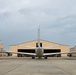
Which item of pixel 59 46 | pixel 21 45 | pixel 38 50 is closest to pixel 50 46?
pixel 59 46

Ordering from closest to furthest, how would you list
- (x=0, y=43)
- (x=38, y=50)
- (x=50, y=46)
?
(x=38, y=50) < (x=50, y=46) < (x=0, y=43)

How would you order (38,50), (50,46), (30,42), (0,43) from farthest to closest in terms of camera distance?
1. (0,43)
2. (30,42)
3. (50,46)
4. (38,50)

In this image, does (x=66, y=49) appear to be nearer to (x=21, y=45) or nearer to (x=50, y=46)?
(x=50, y=46)

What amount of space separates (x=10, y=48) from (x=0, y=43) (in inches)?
1782

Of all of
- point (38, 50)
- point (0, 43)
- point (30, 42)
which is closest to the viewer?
point (38, 50)

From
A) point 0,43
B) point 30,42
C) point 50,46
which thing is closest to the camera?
point 50,46

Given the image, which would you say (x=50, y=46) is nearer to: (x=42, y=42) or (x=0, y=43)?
(x=42, y=42)

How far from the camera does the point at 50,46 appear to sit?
116438mm

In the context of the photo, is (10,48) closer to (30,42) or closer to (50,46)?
(30,42)

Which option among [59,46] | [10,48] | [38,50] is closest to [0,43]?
[10,48]

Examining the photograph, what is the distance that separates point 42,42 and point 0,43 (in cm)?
5068

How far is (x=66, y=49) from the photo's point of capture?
400 ft

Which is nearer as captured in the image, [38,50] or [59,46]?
[38,50]

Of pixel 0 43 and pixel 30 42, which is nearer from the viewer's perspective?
pixel 30 42
